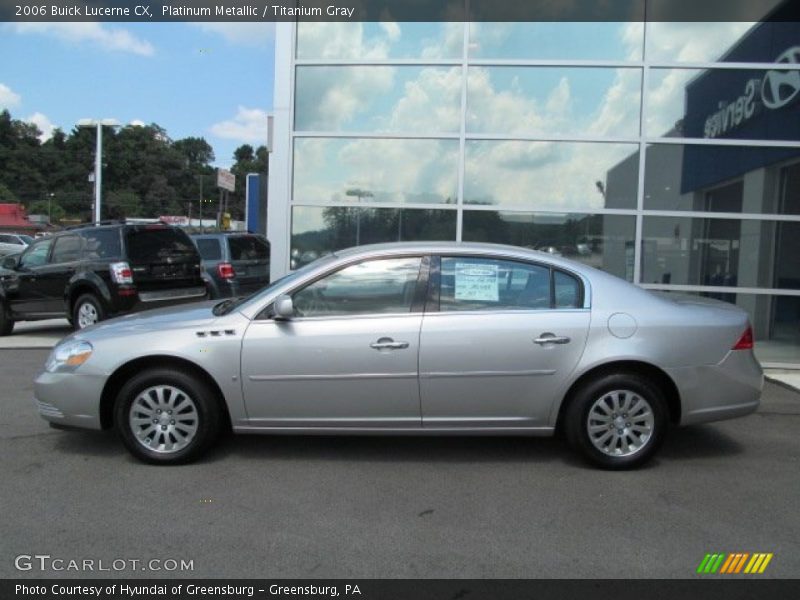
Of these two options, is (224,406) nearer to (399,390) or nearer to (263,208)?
(399,390)

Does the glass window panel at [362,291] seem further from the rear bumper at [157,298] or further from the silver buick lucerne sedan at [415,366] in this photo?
the rear bumper at [157,298]

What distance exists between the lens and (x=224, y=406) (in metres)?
4.68

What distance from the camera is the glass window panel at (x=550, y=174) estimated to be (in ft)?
30.9

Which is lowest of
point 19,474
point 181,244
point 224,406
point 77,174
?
point 19,474

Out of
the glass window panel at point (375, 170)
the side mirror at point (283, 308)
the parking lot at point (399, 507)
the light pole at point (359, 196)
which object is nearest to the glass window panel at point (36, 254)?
the glass window panel at point (375, 170)

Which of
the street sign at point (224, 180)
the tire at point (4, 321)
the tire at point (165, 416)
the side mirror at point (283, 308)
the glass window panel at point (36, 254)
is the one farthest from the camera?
the street sign at point (224, 180)

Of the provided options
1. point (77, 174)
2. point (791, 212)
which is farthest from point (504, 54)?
point (77, 174)

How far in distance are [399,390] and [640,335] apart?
167 centimetres

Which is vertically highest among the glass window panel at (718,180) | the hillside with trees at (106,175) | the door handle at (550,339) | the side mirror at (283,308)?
the hillside with trees at (106,175)

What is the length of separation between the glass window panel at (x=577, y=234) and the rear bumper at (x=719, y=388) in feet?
15.8

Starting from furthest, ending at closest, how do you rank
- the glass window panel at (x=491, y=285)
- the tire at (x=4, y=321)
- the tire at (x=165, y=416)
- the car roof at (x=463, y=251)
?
the tire at (x=4, y=321), the car roof at (x=463, y=251), the glass window panel at (x=491, y=285), the tire at (x=165, y=416)

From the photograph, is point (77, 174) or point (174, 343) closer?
point (174, 343)

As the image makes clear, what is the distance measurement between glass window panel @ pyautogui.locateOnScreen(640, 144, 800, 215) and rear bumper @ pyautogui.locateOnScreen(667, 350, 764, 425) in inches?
200

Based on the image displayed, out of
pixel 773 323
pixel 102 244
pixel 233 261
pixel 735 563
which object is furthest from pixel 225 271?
pixel 735 563
